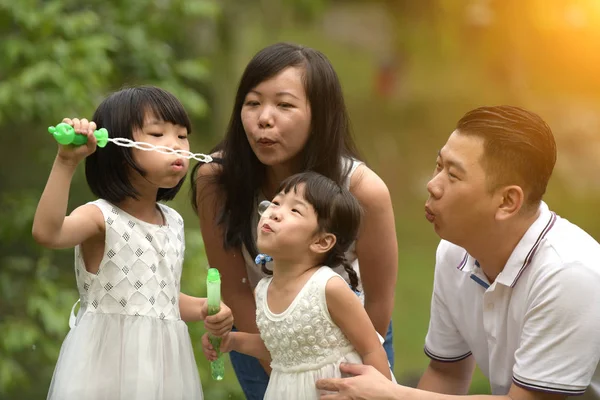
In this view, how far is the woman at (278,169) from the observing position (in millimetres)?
2527

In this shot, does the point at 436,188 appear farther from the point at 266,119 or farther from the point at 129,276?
the point at 129,276

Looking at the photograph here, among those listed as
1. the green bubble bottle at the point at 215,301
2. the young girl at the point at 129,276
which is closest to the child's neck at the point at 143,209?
the young girl at the point at 129,276

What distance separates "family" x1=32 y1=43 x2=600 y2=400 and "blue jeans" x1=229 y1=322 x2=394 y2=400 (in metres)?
0.38

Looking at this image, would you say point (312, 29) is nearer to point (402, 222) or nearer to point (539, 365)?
point (402, 222)

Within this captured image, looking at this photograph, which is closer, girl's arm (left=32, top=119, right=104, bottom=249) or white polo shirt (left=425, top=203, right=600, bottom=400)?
girl's arm (left=32, top=119, right=104, bottom=249)

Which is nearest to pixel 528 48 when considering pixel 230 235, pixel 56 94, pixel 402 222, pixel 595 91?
pixel 595 91

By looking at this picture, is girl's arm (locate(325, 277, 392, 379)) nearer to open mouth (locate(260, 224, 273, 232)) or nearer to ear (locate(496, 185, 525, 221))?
open mouth (locate(260, 224, 273, 232))

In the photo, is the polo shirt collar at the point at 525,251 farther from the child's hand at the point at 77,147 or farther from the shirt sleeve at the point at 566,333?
the child's hand at the point at 77,147

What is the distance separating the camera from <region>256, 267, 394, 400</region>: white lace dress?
229 cm

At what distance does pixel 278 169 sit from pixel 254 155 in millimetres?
83

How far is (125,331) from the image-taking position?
232 centimetres

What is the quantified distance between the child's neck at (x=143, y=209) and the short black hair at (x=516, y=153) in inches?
33.9

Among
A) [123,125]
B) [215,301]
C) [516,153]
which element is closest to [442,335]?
[516,153]

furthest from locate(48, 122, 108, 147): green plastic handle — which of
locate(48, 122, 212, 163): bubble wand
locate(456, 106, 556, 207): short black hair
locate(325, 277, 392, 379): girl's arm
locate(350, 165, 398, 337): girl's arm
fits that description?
locate(456, 106, 556, 207): short black hair
